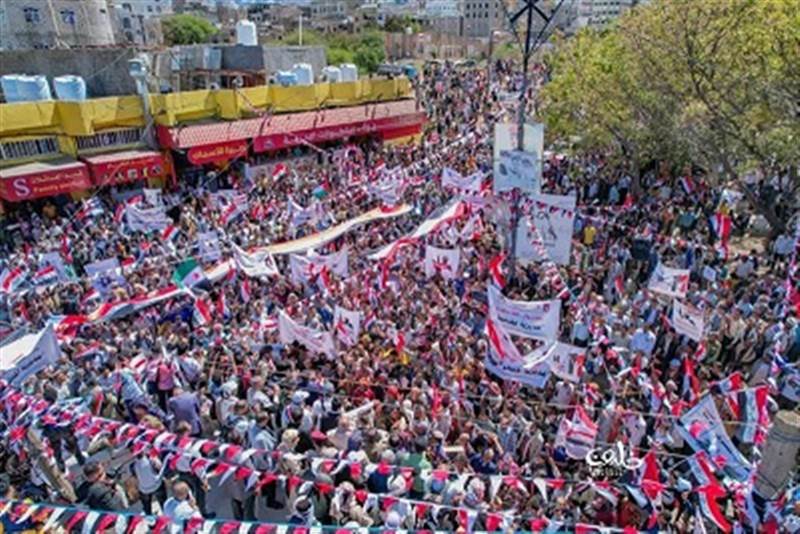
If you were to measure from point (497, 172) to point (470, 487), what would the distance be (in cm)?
757

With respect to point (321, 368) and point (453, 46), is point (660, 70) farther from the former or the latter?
point (453, 46)

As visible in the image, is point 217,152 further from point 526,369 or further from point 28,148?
point 526,369

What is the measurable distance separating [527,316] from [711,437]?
11.3ft

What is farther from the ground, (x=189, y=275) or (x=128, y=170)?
(x=189, y=275)

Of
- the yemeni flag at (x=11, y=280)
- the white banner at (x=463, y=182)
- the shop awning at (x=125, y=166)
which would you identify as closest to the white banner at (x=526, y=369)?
the white banner at (x=463, y=182)

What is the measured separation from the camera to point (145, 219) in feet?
55.9

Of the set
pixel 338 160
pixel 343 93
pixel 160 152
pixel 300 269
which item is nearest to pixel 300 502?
pixel 300 269

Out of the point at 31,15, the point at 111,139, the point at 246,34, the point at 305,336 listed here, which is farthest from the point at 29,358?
the point at 31,15

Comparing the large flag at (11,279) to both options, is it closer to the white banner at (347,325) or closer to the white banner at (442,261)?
the white banner at (347,325)

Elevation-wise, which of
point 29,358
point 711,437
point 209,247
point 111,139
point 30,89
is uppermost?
point 30,89

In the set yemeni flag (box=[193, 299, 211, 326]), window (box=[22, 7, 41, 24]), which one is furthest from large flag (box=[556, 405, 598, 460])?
window (box=[22, 7, 41, 24])

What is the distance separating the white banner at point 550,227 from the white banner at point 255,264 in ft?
18.6

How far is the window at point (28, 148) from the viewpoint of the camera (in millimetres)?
23203

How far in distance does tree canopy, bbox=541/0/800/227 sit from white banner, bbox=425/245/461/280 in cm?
740
